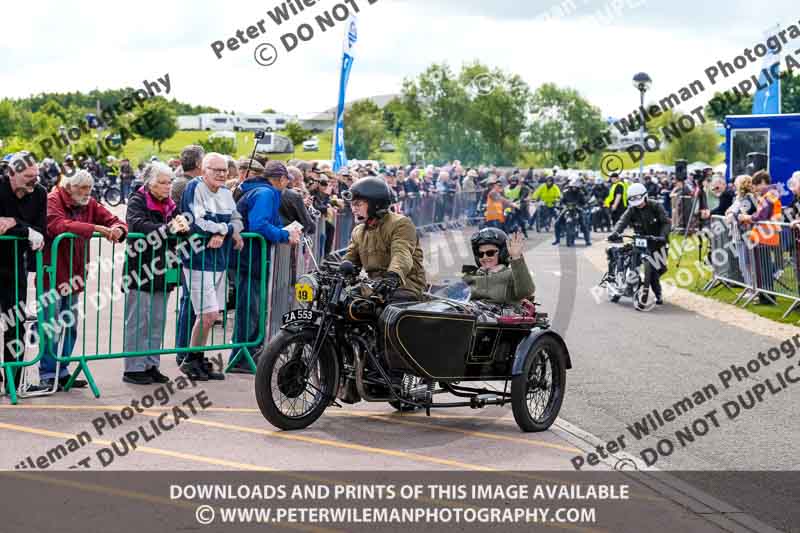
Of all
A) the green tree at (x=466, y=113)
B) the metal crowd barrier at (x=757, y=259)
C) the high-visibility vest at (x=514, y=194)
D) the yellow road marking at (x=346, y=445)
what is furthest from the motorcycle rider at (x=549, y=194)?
the green tree at (x=466, y=113)

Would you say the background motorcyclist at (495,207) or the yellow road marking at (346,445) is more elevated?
the background motorcyclist at (495,207)

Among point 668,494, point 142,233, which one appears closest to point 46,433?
point 142,233

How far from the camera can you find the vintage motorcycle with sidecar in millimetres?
7570

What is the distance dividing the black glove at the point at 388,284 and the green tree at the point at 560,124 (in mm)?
99151

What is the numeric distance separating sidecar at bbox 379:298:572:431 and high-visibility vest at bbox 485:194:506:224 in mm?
19111

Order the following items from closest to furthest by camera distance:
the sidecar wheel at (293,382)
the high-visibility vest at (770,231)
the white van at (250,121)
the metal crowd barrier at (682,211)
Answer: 1. the sidecar wheel at (293,382)
2. the high-visibility vest at (770,231)
3. the metal crowd barrier at (682,211)
4. the white van at (250,121)

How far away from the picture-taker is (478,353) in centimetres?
803

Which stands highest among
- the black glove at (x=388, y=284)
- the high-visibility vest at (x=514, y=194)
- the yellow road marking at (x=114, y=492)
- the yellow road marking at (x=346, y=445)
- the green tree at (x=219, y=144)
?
the green tree at (x=219, y=144)

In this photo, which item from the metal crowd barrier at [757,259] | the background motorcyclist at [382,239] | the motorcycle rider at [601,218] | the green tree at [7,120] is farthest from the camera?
the green tree at [7,120]

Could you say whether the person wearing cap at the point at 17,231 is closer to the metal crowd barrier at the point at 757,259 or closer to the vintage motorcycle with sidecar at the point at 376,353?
the vintage motorcycle with sidecar at the point at 376,353

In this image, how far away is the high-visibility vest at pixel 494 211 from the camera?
2742 centimetres

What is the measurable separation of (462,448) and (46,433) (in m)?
2.64

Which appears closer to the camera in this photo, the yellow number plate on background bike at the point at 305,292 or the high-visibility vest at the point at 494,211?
the yellow number plate on background bike at the point at 305,292

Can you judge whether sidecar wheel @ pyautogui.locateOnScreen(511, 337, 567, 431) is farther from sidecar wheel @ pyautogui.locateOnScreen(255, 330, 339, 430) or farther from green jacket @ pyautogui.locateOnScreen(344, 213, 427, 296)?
sidecar wheel @ pyautogui.locateOnScreen(255, 330, 339, 430)
